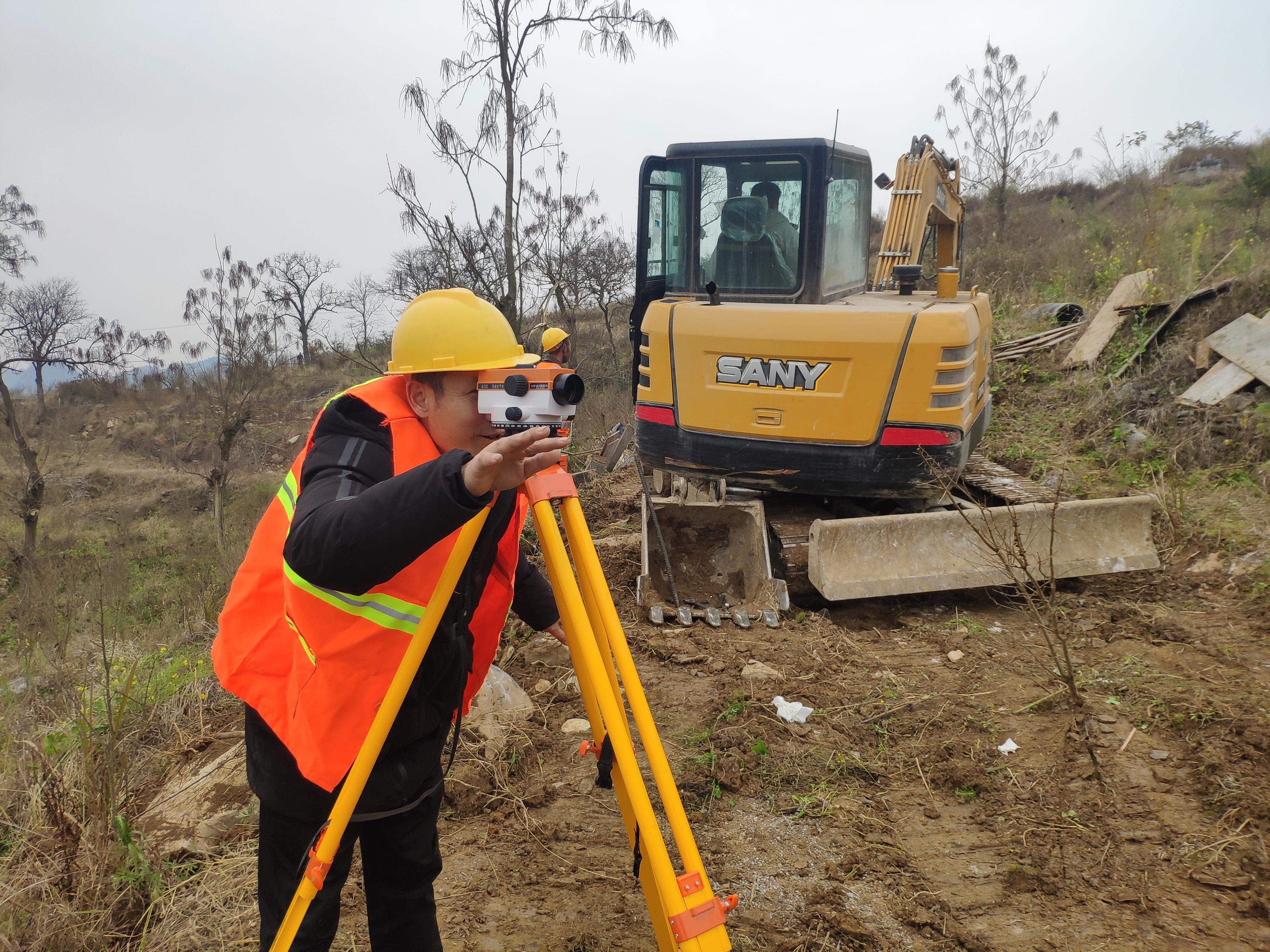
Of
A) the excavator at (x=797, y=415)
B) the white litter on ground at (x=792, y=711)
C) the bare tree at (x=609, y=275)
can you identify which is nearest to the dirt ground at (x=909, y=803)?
the white litter on ground at (x=792, y=711)

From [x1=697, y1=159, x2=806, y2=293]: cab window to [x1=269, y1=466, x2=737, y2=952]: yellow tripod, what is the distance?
3912 millimetres

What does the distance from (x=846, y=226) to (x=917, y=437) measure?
1877mm

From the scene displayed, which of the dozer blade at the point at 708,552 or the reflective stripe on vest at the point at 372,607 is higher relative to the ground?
the reflective stripe on vest at the point at 372,607

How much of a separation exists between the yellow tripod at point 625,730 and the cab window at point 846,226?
13.0 feet

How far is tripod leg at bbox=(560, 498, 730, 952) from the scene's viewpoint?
53.9 inches

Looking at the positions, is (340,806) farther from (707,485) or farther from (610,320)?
(610,320)

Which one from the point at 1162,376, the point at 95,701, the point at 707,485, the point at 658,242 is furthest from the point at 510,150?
the point at 1162,376

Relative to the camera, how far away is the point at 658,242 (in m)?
5.48

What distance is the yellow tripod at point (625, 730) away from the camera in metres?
1.35

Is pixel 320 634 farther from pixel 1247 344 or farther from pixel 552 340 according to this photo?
pixel 1247 344

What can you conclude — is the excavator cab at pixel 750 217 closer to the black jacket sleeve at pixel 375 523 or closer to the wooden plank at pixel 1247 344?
the black jacket sleeve at pixel 375 523

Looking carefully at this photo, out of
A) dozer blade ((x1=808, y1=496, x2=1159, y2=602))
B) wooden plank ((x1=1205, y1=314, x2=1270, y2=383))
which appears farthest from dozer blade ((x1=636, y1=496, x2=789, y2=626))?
wooden plank ((x1=1205, y1=314, x2=1270, y2=383))

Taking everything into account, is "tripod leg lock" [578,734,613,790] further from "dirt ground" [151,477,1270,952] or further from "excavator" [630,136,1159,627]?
"excavator" [630,136,1159,627]

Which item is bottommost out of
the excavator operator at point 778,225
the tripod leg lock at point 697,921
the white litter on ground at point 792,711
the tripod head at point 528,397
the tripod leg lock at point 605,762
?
the white litter on ground at point 792,711
